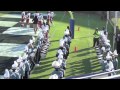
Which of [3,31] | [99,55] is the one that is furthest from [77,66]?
[3,31]

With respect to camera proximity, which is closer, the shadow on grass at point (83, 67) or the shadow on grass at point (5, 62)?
the shadow on grass at point (83, 67)

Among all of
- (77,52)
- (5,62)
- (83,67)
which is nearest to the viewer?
(83,67)

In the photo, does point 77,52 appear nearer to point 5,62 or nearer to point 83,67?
point 83,67

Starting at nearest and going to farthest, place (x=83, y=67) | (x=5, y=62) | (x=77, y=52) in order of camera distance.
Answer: (x=83, y=67) < (x=5, y=62) < (x=77, y=52)

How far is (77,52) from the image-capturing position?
13008 millimetres

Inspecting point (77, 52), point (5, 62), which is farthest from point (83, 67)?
point (5, 62)

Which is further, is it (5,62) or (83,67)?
(5,62)

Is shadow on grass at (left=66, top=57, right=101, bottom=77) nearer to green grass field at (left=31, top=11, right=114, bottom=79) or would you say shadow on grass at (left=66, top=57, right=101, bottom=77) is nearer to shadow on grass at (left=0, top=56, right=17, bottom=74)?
green grass field at (left=31, top=11, right=114, bottom=79)

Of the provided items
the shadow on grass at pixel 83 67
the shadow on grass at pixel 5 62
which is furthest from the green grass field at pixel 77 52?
the shadow on grass at pixel 5 62

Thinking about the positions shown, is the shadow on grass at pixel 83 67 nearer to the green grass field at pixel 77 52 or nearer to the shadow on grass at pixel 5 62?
the green grass field at pixel 77 52

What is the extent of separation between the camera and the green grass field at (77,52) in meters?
10.7

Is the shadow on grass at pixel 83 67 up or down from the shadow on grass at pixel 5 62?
down
